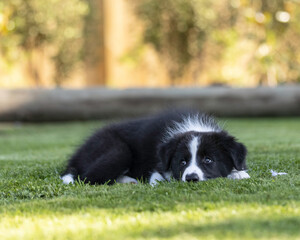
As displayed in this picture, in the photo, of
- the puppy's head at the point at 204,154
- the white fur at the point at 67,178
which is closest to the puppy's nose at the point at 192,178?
the puppy's head at the point at 204,154

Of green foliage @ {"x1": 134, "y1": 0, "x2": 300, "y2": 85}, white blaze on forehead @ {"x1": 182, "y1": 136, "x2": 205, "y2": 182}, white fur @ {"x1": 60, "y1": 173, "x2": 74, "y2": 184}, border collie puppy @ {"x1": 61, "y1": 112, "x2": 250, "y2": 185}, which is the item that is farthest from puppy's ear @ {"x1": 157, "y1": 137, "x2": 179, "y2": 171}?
green foliage @ {"x1": 134, "y1": 0, "x2": 300, "y2": 85}

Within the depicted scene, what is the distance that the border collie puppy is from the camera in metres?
3.16

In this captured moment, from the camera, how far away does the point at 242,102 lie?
8914 mm

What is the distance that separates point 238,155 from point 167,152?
456 mm

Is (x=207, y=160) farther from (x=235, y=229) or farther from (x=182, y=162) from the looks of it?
(x=235, y=229)

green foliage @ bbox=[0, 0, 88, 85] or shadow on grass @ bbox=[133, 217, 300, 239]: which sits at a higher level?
green foliage @ bbox=[0, 0, 88, 85]

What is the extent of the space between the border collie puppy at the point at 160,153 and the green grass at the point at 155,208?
0.19 m

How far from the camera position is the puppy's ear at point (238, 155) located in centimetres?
314

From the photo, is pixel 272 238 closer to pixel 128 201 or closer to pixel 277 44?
pixel 128 201

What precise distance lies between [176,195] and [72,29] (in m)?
10.3

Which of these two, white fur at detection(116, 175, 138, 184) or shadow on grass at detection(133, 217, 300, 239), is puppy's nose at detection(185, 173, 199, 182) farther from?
shadow on grass at detection(133, 217, 300, 239)

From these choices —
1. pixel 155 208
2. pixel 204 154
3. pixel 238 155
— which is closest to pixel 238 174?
pixel 238 155

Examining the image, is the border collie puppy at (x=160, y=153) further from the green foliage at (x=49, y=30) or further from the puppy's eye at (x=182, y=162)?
the green foliage at (x=49, y=30)

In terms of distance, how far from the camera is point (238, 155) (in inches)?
125
